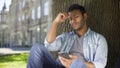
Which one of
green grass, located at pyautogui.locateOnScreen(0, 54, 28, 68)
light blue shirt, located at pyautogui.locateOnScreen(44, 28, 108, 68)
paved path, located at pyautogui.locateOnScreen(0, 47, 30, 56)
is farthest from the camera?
paved path, located at pyautogui.locateOnScreen(0, 47, 30, 56)

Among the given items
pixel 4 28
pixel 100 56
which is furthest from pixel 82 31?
pixel 4 28

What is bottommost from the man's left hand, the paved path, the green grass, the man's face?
the green grass

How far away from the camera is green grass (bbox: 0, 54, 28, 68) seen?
4.97 metres

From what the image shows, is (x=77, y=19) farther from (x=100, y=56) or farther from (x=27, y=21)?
(x=27, y=21)

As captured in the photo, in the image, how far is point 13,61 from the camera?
5.04 m

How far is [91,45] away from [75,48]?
0.20 meters

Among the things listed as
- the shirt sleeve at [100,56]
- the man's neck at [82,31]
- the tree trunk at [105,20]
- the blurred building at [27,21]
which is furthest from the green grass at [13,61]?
the shirt sleeve at [100,56]

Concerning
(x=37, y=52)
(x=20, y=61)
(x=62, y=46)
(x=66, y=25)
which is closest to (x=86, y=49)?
(x=62, y=46)

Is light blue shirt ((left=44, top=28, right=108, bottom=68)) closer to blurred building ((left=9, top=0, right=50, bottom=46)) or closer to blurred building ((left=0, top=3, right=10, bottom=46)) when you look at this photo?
blurred building ((left=9, top=0, right=50, bottom=46))

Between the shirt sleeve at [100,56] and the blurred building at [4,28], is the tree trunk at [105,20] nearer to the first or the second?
the shirt sleeve at [100,56]

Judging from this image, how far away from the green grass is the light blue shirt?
1.96m

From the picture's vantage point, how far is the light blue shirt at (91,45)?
267 centimetres

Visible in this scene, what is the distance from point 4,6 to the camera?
17.2 feet

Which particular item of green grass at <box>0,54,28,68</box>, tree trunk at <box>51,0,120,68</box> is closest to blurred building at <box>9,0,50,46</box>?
green grass at <box>0,54,28,68</box>
